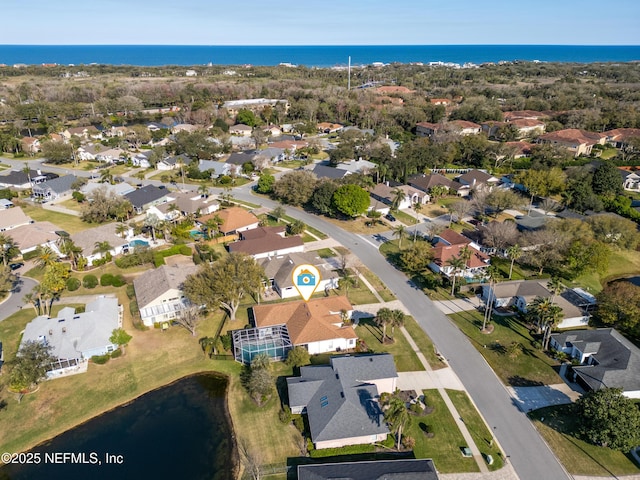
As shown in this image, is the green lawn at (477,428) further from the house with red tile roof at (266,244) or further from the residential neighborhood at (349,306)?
the house with red tile roof at (266,244)

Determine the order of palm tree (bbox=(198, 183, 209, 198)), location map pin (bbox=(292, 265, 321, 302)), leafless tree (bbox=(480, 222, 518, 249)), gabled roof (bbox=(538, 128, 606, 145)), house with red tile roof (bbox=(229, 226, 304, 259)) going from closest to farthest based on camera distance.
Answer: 1. location map pin (bbox=(292, 265, 321, 302))
2. leafless tree (bbox=(480, 222, 518, 249))
3. house with red tile roof (bbox=(229, 226, 304, 259))
4. palm tree (bbox=(198, 183, 209, 198))
5. gabled roof (bbox=(538, 128, 606, 145))

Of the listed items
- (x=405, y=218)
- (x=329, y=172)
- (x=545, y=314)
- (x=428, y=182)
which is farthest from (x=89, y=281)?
(x=428, y=182)

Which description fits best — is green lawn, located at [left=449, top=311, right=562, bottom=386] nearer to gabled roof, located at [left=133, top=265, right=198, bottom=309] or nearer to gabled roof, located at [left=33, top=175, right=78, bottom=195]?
gabled roof, located at [left=133, top=265, right=198, bottom=309]

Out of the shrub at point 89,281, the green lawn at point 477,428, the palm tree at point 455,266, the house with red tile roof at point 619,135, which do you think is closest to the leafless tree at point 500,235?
the palm tree at point 455,266

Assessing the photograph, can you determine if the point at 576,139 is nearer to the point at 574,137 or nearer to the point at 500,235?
the point at 574,137

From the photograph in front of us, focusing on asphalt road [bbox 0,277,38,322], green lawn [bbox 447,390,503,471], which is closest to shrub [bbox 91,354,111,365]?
asphalt road [bbox 0,277,38,322]

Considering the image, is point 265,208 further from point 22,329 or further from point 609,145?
point 609,145

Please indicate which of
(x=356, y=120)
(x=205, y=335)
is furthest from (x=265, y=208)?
(x=356, y=120)
